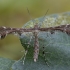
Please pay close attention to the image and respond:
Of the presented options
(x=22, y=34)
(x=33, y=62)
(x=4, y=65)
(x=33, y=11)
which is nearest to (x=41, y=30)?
(x=22, y=34)

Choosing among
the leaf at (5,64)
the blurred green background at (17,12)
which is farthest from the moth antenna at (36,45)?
the blurred green background at (17,12)

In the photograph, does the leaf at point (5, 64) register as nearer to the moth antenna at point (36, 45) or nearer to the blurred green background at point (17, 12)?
the moth antenna at point (36, 45)

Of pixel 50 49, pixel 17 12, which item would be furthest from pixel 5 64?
pixel 17 12

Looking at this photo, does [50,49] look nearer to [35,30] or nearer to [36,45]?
[36,45]

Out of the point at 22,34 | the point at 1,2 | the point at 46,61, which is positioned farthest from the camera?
the point at 1,2

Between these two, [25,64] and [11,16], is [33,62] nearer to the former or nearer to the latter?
[25,64]

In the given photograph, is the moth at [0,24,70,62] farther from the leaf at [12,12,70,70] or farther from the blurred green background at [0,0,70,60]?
the blurred green background at [0,0,70,60]
